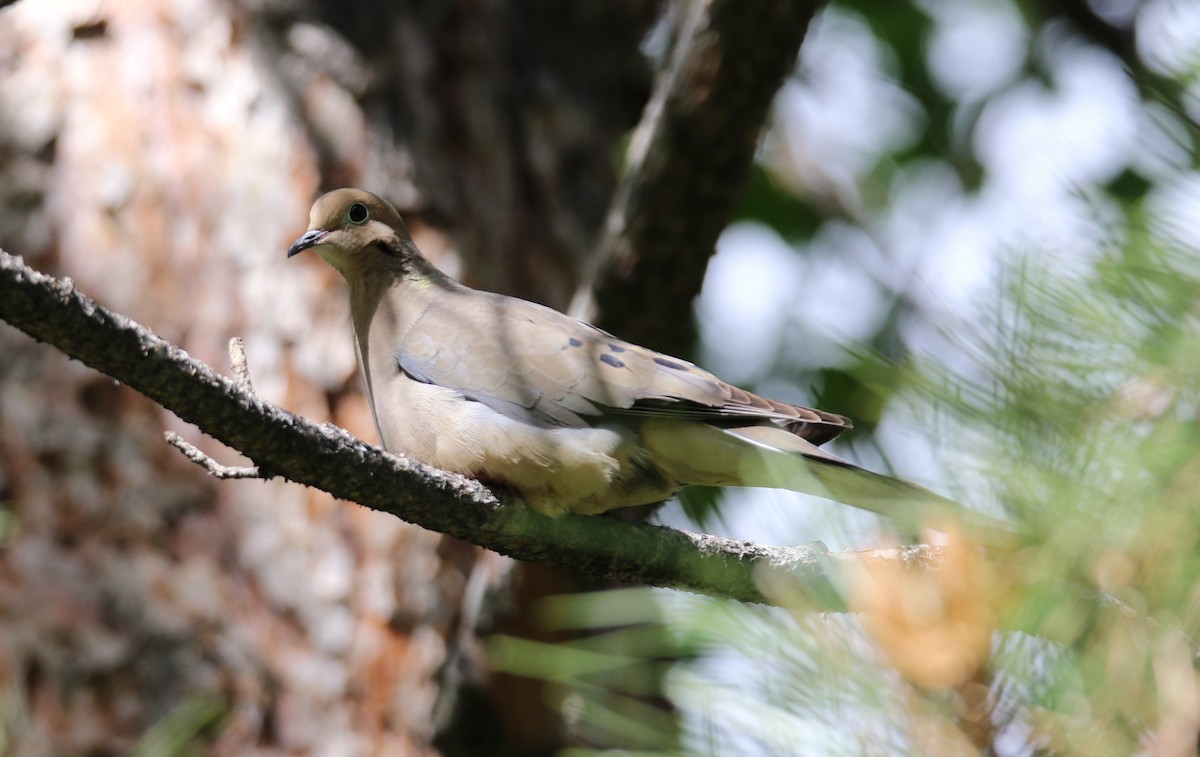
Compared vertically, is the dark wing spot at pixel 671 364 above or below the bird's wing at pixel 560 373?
above

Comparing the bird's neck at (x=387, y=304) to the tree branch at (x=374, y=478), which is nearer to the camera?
the tree branch at (x=374, y=478)

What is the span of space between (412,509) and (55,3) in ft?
8.76

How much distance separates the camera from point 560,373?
10.3ft

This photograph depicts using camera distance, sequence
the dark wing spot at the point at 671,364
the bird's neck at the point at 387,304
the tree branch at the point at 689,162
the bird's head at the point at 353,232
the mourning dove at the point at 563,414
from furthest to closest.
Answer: the bird's head at the point at 353,232, the bird's neck at the point at 387,304, the tree branch at the point at 689,162, the dark wing spot at the point at 671,364, the mourning dove at the point at 563,414

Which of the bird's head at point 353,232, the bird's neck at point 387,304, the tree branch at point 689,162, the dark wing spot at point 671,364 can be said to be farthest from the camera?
the bird's head at point 353,232

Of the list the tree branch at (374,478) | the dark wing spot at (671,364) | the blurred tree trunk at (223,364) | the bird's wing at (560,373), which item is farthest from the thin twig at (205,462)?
the blurred tree trunk at (223,364)

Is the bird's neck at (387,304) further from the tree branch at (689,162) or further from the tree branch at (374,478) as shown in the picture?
the tree branch at (374,478)

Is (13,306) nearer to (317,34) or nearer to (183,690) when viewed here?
(183,690)

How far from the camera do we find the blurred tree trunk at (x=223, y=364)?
3.51 metres

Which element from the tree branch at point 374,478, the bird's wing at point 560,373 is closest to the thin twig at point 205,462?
the tree branch at point 374,478

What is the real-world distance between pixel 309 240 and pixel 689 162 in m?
1.12

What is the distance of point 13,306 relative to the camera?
1.77 meters

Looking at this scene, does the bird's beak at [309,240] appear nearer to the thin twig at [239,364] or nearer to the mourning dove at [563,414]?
the mourning dove at [563,414]

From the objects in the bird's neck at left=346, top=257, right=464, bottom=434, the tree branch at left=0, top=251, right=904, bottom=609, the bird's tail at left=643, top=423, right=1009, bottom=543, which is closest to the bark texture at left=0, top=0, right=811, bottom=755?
the bird's neck at left=346, top=257, right=464, bottom=434
